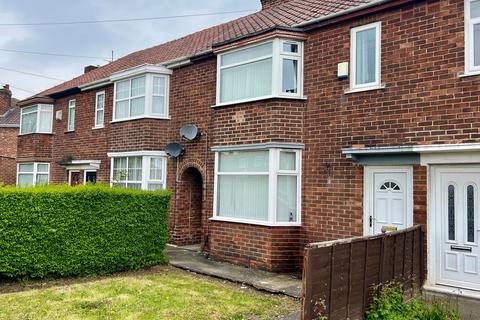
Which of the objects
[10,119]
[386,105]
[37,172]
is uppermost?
[10,119]

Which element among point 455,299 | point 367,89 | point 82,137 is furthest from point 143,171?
point 455,299

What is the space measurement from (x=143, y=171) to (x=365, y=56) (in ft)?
26.2

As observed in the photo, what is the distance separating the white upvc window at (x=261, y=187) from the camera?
10.3 metres

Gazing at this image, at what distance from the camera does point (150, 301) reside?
292 inches

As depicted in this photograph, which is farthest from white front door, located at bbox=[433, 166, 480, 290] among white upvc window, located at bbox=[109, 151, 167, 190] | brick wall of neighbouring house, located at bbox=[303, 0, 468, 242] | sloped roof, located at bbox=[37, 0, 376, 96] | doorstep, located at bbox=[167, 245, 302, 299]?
white upvc window, located at bbox=[109, 151, 167, 190]

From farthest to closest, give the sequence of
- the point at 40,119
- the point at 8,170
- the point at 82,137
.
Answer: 1. the point at 8,170
2. the point at 40,119
3. the point at 82,137

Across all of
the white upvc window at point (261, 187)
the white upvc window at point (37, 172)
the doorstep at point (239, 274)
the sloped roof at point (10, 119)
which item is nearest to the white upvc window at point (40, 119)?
the white upvc window at point (37, 172)

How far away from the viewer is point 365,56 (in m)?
9.48

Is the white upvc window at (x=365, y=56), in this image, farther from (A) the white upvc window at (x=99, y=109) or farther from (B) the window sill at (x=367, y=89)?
(A) the white upvc window at (x=99, y=109)

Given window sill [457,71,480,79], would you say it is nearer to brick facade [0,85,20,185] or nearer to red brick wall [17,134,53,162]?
red brick wall [17,134,53,162]

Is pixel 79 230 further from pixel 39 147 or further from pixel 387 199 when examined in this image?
pixel 39 147

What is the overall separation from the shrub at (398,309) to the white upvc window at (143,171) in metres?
9.36

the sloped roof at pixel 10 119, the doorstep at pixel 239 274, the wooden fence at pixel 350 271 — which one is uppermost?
the sloped roof at pixel 10 119

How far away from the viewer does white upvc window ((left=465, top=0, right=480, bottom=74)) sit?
25.6 feet
